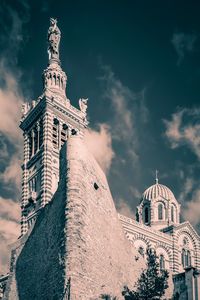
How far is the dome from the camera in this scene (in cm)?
6031

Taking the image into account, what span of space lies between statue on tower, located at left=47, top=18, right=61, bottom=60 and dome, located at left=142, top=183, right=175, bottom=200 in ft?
57.9

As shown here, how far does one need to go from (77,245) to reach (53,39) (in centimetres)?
4251

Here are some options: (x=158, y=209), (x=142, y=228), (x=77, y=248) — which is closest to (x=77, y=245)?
(x=77, y=248)

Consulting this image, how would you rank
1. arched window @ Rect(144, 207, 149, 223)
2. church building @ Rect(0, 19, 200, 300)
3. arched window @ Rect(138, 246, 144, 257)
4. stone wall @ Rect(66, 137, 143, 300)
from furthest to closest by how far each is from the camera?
arched window @ Rect(144, 207, 149, 223)
arched window @ Rect(138, 246, 144, 257)
church building @ Rect(0, 19, 200, 300)
stone wall @ Rect(66, 137, 143, 300)

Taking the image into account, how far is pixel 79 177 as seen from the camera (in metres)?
23.0

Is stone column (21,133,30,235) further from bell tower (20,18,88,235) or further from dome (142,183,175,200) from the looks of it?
dome (142,183,175,200)

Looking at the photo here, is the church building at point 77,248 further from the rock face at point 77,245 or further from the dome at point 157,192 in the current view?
the dome at point 157,192

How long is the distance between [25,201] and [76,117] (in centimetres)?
1047

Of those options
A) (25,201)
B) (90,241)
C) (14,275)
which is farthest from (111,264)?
(25,201)

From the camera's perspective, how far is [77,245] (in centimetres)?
2077

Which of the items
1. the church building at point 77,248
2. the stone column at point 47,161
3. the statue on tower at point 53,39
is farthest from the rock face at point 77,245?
the statue on tower at point 53,39

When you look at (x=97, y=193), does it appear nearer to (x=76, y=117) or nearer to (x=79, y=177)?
(x=79, y=177)

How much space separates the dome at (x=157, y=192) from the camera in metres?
60.3

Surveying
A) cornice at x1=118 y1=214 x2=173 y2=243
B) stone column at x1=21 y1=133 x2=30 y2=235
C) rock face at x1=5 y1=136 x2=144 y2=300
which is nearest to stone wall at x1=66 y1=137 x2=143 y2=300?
rock face at x1=5 y1=136 x2=144 y2=300
